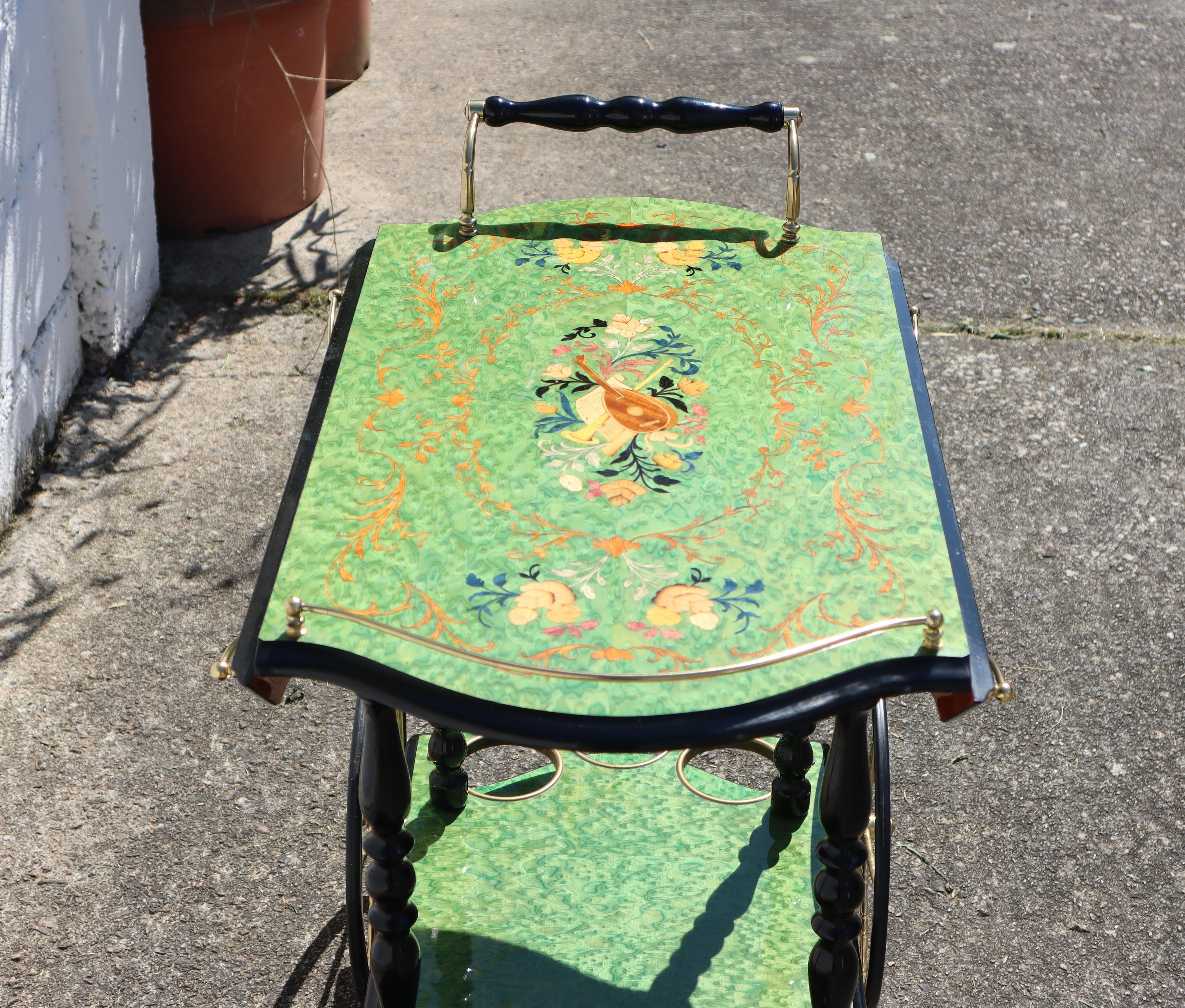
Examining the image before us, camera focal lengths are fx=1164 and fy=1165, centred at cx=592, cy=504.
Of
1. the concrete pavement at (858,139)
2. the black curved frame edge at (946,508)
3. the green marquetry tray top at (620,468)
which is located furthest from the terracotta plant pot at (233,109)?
the black curved frame edge at (946,508)

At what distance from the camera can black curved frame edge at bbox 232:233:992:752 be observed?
1119 mm

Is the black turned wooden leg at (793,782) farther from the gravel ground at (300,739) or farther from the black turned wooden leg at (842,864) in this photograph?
the black turned wooden leg at (842,864)

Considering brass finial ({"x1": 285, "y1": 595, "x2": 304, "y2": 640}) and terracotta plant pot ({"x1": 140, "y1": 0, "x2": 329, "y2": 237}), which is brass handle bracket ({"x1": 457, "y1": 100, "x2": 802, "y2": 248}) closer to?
brass finial ({"x1": 285, "y1": 595, "x2": 304, "y2": 640})

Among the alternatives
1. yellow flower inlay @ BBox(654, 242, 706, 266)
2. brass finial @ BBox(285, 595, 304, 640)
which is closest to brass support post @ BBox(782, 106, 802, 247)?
yellow flower inlay @ BBox(654, 242, 706, 266)

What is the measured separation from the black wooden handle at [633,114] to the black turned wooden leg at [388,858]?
3.31 feet

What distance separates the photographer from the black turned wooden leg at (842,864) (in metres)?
1.41

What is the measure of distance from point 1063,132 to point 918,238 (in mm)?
1166

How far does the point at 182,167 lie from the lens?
3824 mm

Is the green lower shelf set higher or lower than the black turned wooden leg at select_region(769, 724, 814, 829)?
lower

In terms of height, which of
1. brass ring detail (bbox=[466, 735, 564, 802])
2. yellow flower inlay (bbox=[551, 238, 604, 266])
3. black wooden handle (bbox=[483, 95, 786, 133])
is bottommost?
brass ring detail (bbox=[466, 735, 564, 802])

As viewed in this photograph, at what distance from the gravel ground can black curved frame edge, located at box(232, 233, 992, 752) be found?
3.51 feet

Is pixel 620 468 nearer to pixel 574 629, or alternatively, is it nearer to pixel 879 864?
pixel 574 629

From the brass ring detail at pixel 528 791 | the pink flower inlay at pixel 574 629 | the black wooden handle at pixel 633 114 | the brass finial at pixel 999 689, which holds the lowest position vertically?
the brass ring detail at pixel 528 791

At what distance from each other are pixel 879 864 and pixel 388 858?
2.36 ft
